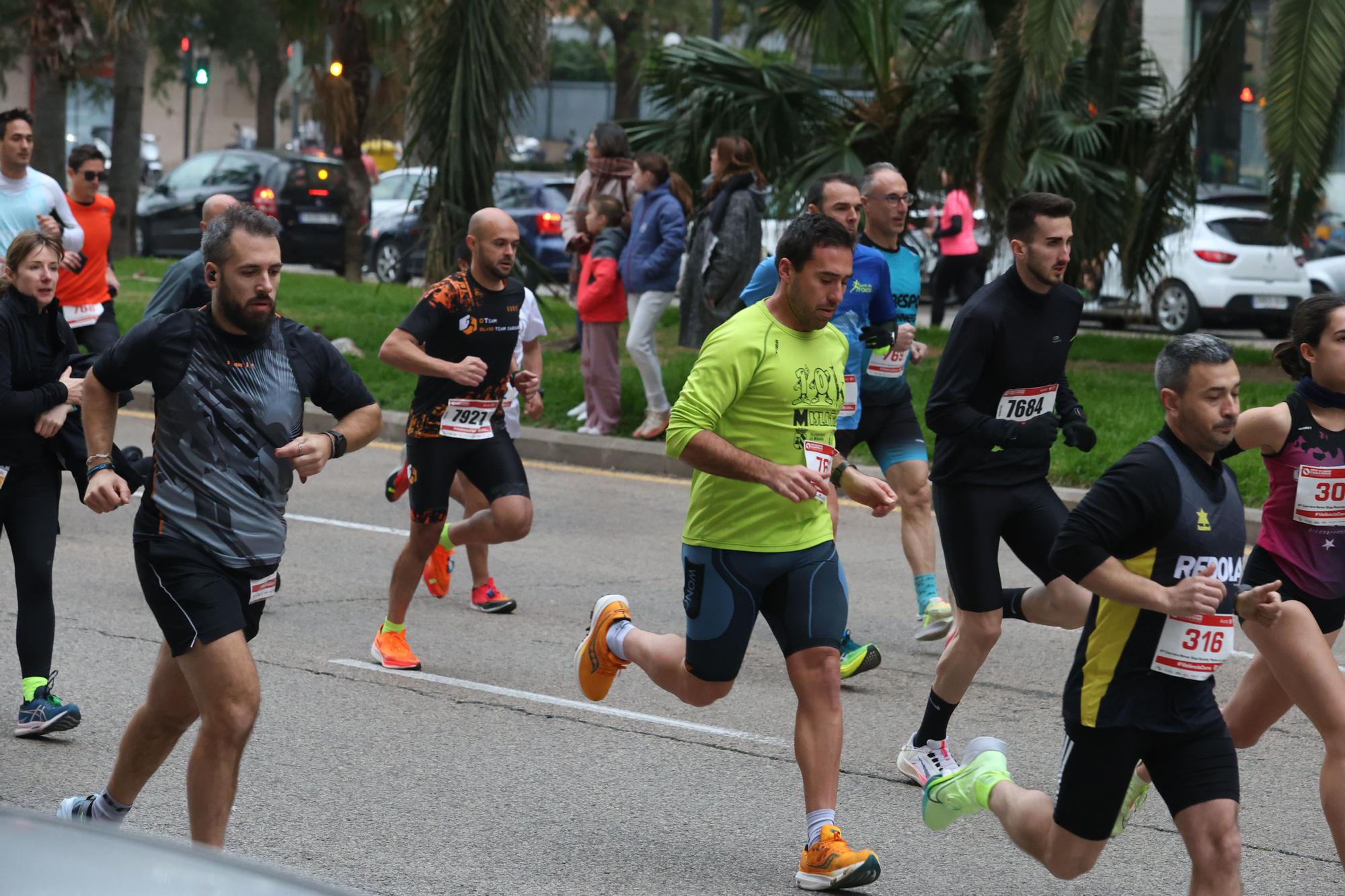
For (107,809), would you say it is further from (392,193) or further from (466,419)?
(392,193)

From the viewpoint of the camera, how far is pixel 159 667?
4.89 m

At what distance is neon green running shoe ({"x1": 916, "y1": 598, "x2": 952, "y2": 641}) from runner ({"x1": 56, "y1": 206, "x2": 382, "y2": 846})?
377 centimetres

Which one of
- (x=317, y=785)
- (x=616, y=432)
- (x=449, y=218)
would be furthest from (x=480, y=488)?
(x=449, y=218)

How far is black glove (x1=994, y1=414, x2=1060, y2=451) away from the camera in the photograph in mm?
6035

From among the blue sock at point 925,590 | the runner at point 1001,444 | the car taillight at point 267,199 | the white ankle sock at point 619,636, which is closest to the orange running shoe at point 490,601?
the blue sock at point 925,590

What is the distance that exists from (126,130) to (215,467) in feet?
73.2

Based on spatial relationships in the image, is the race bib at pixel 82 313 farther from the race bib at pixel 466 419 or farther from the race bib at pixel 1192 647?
the race bib at pixel 1192 647

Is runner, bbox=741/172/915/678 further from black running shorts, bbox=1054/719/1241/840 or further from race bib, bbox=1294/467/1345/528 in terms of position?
black running shorts, bbox=1054/719/1241/840

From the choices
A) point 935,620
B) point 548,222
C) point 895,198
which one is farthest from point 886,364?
point 548,222

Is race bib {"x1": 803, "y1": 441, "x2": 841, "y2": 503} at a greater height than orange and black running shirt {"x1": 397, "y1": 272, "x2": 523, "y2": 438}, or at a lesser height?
greater

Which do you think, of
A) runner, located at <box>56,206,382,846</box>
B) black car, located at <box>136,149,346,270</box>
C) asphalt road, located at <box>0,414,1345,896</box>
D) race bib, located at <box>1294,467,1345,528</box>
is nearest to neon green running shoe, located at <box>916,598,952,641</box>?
asphalt road, located at <box>0,414,1345,896</box>

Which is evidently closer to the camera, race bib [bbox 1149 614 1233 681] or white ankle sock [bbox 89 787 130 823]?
race bib [bbox 1149 614 1233 681]

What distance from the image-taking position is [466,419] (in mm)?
7777

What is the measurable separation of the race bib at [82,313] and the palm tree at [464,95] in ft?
10.7
